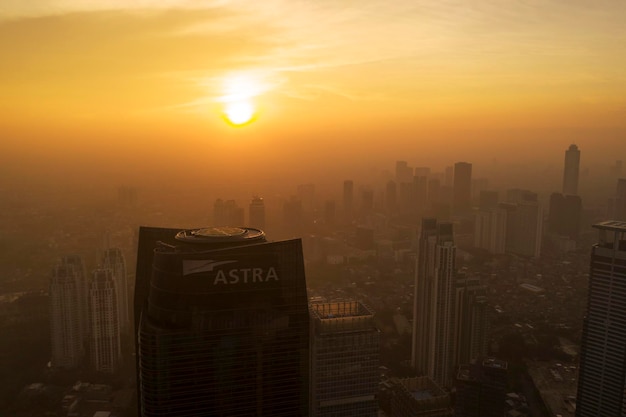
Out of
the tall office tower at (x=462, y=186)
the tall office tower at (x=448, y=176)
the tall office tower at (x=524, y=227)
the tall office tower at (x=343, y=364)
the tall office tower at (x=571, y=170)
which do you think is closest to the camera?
the tall office tower at (x=343, y=364)

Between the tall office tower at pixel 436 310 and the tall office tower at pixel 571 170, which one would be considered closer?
the tall office tower at pixel 436 310

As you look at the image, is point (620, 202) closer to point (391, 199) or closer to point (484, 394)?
point (391, 199)

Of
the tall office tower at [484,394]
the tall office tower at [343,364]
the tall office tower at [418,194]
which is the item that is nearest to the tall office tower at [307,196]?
the tall office tower at [418,194]

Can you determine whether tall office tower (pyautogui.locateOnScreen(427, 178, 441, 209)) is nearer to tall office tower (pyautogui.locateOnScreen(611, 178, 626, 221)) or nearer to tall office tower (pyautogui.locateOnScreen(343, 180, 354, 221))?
tall office tower (pyautogui.locateOnScreen(343, 180, 354, 221))

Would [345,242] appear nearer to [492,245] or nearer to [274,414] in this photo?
[492,245]

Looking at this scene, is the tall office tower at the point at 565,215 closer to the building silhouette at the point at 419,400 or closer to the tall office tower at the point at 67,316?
the building silhouette at the point at 419,400

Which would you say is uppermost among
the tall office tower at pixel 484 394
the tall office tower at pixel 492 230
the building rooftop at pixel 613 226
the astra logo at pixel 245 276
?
the astra logo at pixel 245 276
